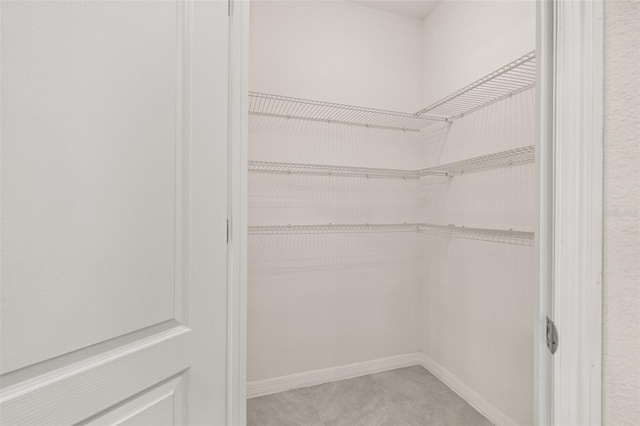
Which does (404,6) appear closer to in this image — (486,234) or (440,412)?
(486,234)

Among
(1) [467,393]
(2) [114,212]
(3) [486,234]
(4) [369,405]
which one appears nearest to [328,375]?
(4) [369,405]

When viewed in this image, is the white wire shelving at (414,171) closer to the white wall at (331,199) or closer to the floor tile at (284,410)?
the white wall at (331,199)

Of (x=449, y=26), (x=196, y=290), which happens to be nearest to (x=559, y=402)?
(x=196, y=290)

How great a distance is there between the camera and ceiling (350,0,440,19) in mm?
1964

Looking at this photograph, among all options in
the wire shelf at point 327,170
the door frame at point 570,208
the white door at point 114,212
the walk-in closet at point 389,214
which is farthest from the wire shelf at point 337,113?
the door frame at point 570,208

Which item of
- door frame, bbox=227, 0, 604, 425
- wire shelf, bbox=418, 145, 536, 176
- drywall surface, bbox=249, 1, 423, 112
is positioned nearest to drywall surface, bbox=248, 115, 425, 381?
drywall surface, bbox=249, 1, 423, 112

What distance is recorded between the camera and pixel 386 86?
2064 mm

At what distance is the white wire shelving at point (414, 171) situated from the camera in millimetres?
1438

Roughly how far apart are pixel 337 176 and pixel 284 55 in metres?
0.87

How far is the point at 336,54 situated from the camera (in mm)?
1946

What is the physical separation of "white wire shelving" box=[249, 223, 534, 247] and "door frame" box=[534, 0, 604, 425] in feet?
3.38

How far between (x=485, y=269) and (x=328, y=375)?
124 cm

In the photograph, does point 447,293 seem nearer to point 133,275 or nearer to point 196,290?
point 196,290

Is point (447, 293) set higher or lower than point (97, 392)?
lower
